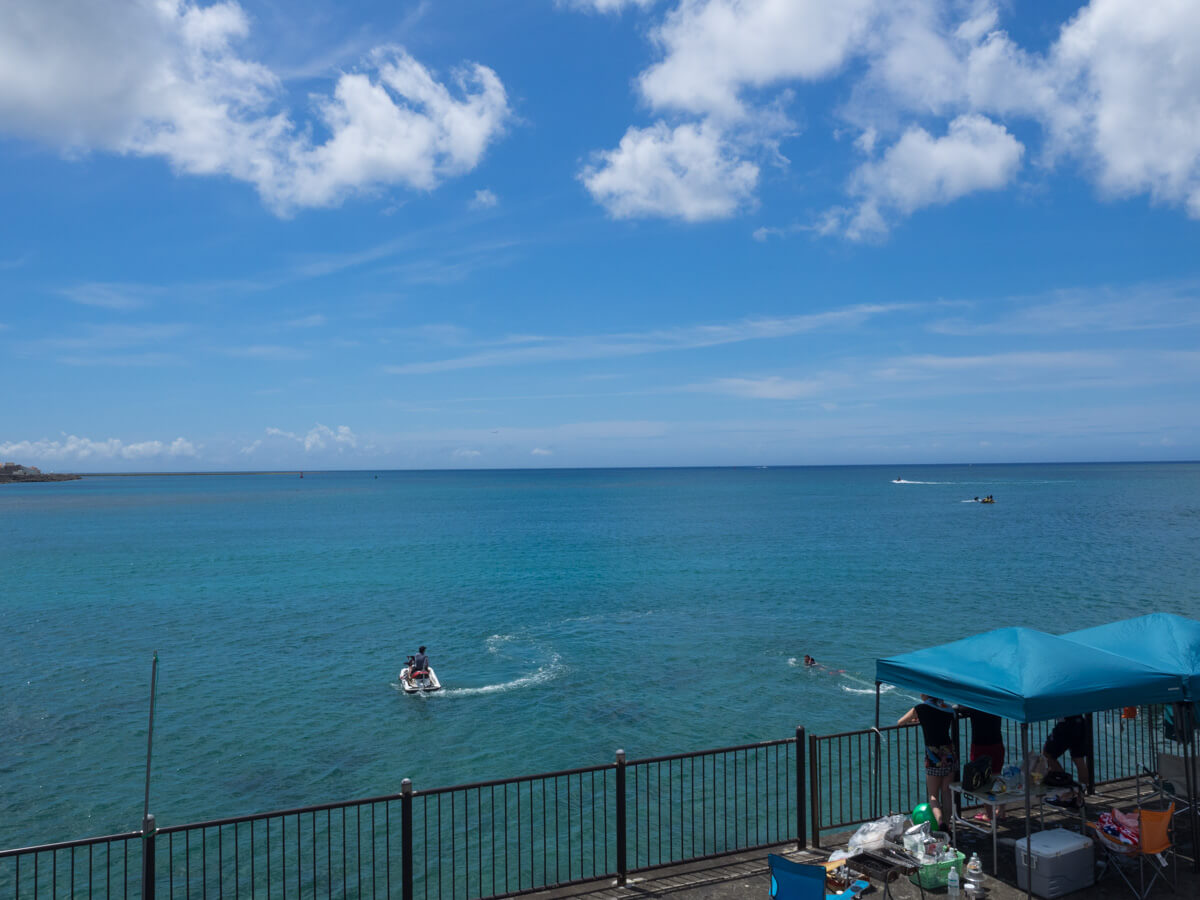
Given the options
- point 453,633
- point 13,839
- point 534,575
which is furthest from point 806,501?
point 13,839

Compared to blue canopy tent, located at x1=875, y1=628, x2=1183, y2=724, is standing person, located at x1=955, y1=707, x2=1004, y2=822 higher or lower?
lower

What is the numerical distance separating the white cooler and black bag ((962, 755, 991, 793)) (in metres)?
0.89

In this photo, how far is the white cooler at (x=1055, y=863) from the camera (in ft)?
25.8

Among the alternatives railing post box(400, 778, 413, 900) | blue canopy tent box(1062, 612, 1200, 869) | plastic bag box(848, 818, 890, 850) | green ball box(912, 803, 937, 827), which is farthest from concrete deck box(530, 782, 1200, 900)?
railing post box(400, 778, 413, 900)

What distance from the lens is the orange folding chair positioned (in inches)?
304

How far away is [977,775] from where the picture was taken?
917 cm

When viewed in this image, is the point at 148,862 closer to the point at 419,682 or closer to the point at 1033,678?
the point at 1033,678

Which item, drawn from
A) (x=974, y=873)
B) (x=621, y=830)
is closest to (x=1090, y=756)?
(x=974, y=873)

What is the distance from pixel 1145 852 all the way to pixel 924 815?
2063 millimetres

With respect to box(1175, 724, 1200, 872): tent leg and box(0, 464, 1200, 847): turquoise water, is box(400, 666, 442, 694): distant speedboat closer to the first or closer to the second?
box(0, 464, 1200, 847): turquoise water

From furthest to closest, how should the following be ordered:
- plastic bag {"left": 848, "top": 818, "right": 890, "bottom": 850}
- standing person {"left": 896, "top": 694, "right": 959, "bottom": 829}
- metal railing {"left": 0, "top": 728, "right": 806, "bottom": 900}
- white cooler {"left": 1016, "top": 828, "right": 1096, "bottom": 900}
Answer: metal railing {"left": 0, "top": 728, "right": 806, "bottom": 900}, standing person {"left": 896, "top": 694, "right": 959, "bottom": 829}, plastic bag {"left": 848, "top": 818, "right": 890, "bottom": 850}, white cooler {"left": 1016, "top": 828, "right": 1096, "bottom": 900}

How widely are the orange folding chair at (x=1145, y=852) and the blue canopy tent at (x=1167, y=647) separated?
0.76m

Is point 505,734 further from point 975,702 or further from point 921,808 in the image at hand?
point 975,702

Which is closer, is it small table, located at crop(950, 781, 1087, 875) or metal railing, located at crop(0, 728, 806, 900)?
small table, located at crop(950, 781, 1087, 875)
